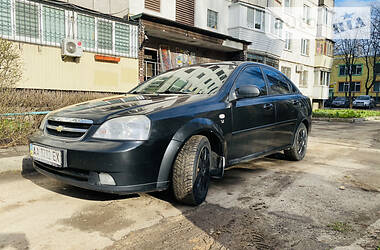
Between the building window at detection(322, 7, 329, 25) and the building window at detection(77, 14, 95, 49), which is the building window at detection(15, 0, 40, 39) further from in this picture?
the building window at detection(322, 7, 329, 25)

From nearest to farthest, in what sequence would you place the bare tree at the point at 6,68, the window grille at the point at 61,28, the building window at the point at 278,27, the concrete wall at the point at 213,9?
1. the bare tree at the point at 6,68
2. the window grille at the point at 61,28
3. the concrete wall at the point at 213,9
4. the building window at the point at 278,27

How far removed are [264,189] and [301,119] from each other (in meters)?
1.99

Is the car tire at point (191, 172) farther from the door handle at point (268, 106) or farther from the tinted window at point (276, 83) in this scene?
the tinted window at point (276, 83)

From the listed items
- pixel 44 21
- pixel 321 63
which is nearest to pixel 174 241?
pixel 44 21

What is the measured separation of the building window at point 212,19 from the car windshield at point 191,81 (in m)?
12.6

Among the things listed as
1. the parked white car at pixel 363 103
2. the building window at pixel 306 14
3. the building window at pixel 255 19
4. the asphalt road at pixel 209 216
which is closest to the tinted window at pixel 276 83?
the asphalt road at pixel 209 216

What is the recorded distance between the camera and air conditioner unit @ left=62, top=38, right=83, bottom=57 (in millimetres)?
9464

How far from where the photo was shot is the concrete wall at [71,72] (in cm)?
903

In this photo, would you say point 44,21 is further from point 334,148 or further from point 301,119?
point 334,148

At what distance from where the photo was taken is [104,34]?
10.7 meters

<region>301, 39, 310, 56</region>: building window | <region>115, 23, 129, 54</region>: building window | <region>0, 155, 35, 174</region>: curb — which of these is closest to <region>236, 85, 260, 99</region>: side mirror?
<region>0, 155, 35, 174</region>: curb

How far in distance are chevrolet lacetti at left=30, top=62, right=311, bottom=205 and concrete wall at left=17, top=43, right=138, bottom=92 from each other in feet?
22.2

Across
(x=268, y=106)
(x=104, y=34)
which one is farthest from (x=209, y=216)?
(x=104, y=34)

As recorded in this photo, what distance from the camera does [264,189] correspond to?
3.38 metres
